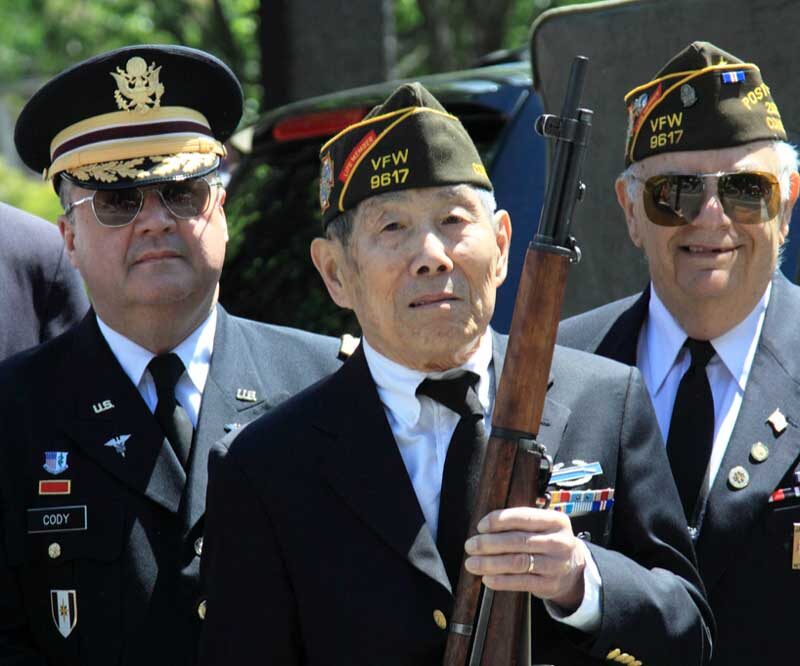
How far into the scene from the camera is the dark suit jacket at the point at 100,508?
Result: 321 cm

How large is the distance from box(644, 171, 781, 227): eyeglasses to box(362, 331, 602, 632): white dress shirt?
0.78m

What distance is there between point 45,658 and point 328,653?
81 centimetres

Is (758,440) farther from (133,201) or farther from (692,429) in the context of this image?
(133,201)

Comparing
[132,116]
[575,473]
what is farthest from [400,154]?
[132,116]

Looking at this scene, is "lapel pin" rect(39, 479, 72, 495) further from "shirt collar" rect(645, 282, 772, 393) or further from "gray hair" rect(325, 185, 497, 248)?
"shirt collar" rect(645, 282, 772, 393)

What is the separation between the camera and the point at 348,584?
108 inches

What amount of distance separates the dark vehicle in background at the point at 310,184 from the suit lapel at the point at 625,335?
800mm

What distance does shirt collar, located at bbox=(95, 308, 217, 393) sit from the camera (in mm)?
3506

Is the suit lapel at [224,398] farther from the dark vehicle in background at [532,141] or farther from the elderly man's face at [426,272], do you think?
the dark vehicle in background at [532,141]

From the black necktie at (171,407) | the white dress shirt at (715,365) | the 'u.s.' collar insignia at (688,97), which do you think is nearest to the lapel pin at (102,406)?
the black necktie at (171,407)

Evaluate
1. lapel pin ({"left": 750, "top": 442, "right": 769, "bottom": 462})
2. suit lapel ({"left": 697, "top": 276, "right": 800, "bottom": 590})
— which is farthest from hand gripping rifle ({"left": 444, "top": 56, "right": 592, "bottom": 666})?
lapel pin ({"left": 750, "top": 442, "right": 769, "bottom": 462})

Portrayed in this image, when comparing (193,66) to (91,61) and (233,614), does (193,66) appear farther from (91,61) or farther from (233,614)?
(233,614)

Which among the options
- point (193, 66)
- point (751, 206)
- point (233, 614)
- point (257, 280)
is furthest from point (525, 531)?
point (257, 280)

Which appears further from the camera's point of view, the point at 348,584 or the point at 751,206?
the point at 751,206
